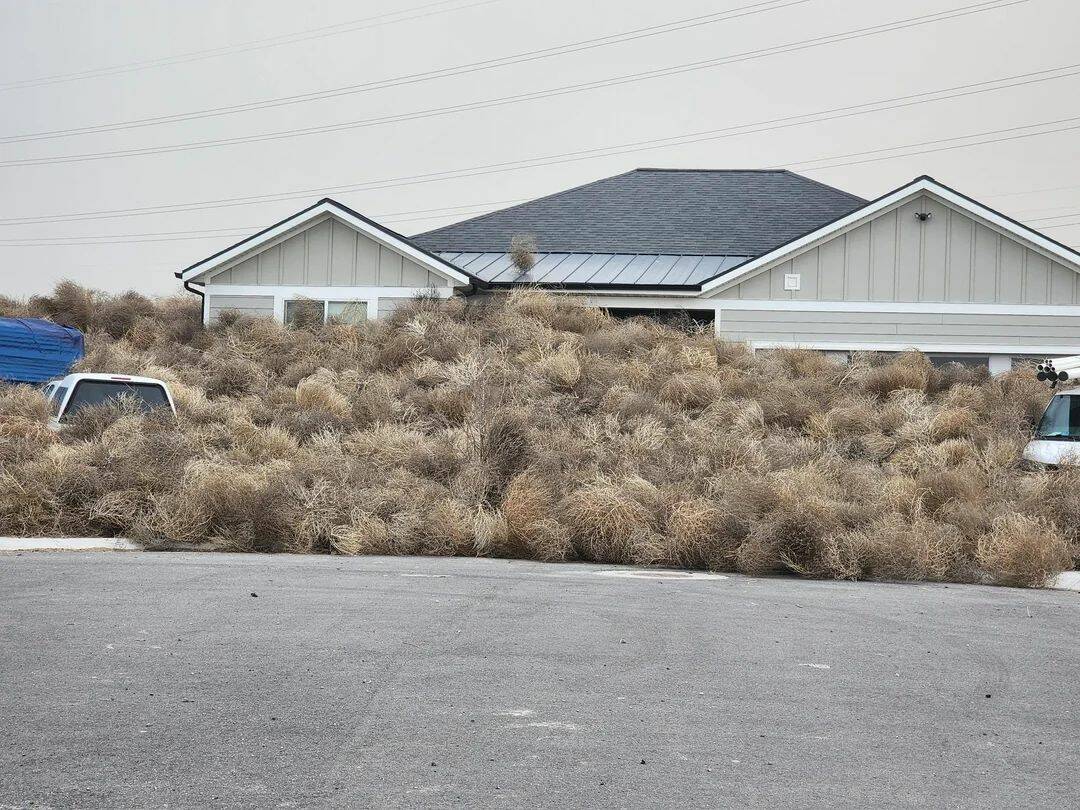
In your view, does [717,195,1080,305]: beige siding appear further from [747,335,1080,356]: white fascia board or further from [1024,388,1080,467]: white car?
[1024,388,1080,467]: white car

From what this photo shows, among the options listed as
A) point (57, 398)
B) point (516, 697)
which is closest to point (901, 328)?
point (57, 398)

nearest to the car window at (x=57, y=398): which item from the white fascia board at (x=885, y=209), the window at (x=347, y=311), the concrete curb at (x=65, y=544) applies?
the concrete curb at (x=65, y=544)

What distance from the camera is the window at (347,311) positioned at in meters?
26.9

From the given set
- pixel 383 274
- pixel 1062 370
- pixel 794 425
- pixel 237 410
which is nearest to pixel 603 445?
pixel 794 425

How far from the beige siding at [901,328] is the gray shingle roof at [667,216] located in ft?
10.2

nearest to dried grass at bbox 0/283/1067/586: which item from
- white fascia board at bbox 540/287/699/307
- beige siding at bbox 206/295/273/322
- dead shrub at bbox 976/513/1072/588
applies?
dead shrub at bbox 976/513/1072/588

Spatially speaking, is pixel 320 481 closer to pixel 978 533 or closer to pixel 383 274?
pixel 978 533

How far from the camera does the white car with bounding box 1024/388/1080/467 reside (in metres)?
16.8

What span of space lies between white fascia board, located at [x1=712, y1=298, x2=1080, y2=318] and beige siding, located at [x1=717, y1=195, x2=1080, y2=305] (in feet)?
0.34

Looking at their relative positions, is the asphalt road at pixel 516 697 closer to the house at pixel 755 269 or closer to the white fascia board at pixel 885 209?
the house at pixel 755 269

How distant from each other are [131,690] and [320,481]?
8.32m

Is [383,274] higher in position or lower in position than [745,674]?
higher

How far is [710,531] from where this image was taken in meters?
13.6

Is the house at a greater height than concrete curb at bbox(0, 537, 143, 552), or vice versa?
the house
